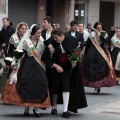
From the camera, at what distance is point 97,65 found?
40.7 ft

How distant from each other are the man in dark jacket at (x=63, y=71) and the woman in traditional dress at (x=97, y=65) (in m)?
3.29

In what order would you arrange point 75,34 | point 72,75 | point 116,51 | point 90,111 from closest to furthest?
point 72,75
point 90,111
point 75,34
point 116,51

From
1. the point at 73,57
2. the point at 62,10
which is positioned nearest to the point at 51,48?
the point at 73,57

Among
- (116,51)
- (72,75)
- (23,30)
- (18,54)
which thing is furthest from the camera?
(116,51)

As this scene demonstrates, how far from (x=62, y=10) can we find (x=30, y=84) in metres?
14.5

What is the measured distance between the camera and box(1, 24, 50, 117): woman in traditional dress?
8766mm

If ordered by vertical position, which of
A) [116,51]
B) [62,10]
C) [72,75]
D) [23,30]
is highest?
[62,10]

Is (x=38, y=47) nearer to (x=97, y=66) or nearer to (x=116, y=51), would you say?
(x=97, y=66)

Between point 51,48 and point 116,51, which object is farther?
point 116,51

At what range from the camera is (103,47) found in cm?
1244

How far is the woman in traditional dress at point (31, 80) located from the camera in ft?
28.8

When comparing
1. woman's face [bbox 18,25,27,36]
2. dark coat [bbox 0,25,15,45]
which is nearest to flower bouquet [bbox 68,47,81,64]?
woman's face [bbox 18,25,27,36]

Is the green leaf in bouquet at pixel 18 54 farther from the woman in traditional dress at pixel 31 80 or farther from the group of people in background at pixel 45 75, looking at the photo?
the woman in traditional dress at pixel 31 80

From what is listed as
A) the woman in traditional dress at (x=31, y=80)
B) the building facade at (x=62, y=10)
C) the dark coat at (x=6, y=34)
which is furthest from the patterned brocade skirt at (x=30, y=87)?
the building facade at (x=62, y=10)
